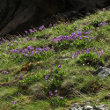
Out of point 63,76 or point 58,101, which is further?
point 63,76

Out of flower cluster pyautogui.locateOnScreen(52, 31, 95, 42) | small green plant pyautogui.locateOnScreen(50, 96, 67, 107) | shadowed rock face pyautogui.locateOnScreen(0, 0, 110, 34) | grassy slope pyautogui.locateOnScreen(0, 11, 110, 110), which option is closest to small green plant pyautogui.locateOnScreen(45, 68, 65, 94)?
grassy slope pyautogui.locateOnScreen(0, 11, 110, 110)

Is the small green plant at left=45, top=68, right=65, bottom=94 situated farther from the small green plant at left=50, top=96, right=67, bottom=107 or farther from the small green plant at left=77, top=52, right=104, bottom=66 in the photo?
the small green plant at left=77, top=52, right=104, bottom=66

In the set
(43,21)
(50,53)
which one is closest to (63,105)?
(50,53)

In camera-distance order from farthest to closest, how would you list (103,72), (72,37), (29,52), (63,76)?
(29,52)
(72,37)
(63,76)
(103,72)

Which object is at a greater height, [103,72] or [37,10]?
[37,10]

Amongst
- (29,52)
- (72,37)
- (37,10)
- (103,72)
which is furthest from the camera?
(37,10)

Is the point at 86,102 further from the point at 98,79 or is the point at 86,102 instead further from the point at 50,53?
the point at 50,53

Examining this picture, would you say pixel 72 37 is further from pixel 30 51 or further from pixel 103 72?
pixel 103 72

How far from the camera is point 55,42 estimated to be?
9570 millimetres

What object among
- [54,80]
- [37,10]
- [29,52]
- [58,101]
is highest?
[37,10]

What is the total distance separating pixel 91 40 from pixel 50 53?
1.66m

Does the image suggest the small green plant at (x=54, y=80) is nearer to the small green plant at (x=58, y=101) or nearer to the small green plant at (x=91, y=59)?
the small green plant at (x=58, y=101)

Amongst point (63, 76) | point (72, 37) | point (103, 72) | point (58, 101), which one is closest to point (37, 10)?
point (72, 37)

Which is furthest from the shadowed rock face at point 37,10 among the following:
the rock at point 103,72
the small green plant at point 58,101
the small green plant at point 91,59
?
the small green plant at point 58,101
